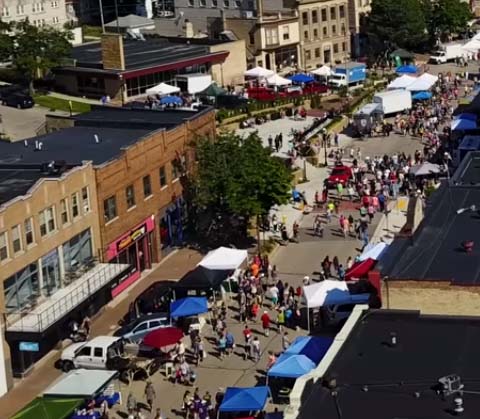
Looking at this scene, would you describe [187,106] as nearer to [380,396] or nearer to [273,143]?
[273,143]

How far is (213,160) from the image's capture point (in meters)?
55.0

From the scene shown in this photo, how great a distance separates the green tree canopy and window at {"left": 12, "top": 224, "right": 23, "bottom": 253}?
12958 mm

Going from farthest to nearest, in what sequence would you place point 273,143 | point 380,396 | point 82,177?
1. point 273,143
2. point 82,177
3. point 380,396

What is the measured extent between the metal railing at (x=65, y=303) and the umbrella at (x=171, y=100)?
38.0m

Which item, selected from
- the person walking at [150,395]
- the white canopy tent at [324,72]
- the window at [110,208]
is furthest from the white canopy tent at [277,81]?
the person walking at [150,395]

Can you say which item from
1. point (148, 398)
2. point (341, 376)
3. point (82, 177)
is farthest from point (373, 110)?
point (341, 376)

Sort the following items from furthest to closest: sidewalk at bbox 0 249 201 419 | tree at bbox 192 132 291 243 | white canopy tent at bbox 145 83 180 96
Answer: white canopy tent at bbox 145 83 180 96
tree at bbox 192 132 291 243
sidewalk at bbox 0 249 201 419

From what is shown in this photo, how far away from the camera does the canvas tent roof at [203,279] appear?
1847 inches

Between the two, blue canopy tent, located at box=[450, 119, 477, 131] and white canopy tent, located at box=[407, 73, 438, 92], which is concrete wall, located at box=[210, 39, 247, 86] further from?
blue canopy tent, located at box=[450, 119, 477, 131]

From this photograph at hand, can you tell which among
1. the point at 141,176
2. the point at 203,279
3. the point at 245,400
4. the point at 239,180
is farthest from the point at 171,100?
the point at 245,400

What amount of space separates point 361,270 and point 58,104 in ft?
149

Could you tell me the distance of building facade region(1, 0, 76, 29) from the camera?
395 feet

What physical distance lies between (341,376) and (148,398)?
36.6ft

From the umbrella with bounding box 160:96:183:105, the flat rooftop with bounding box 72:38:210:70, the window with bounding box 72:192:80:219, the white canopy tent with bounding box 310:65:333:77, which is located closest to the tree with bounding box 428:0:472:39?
the white canopy tent with bounding box 310:65:333:77
